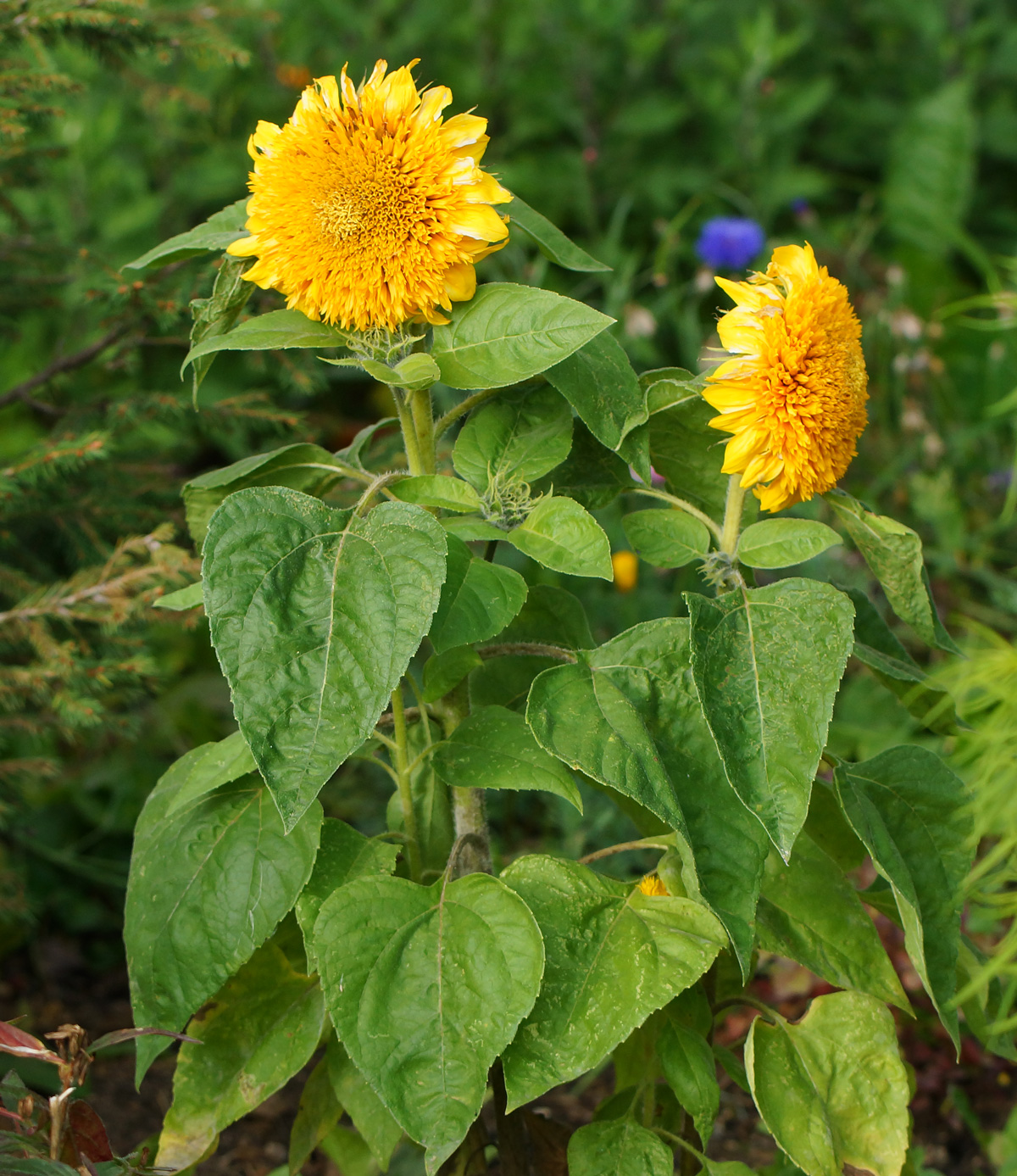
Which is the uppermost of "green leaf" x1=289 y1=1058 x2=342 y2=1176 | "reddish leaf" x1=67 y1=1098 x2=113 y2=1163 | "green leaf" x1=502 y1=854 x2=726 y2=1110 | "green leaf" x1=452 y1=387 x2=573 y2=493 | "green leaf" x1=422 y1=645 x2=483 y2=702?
"green leaf" x1=452 y1=387 x2=573 y2=493

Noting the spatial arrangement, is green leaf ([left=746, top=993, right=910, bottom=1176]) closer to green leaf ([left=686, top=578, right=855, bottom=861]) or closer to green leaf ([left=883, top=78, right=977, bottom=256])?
green leaf ([left=686, top=578, right=855, bottom=861])

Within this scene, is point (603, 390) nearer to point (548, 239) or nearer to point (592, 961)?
point (548, 239)

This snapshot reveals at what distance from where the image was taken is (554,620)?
1.10m

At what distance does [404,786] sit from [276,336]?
39 cm

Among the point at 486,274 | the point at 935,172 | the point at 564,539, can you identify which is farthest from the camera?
the point at 935,172

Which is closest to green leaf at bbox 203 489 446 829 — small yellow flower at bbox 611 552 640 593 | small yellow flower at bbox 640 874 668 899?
small yellow flower at bbox 640 874 668 899

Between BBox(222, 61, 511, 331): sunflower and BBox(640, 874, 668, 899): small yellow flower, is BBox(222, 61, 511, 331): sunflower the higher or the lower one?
the higher one

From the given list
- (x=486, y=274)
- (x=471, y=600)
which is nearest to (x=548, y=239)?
(x=471, y=600)

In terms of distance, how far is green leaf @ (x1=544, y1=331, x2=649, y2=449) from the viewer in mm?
919

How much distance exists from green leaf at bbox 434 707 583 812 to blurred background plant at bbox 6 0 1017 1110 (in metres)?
0.31

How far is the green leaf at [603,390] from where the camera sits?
3.02 ft

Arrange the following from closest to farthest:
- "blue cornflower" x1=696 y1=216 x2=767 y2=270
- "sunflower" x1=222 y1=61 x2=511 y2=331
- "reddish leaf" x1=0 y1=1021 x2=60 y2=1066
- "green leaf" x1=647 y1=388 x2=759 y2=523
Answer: "reddish leaf" x1=0 y1=1021 x2=60 y2=1066 < "sunflower" x1=222 y1=61 x2=511 y2=331 < "green leaf" x1=647 y1=388 x2=759 y2=523 < "blue cornflower" x1=696 y1=216 x2=767 y2=270

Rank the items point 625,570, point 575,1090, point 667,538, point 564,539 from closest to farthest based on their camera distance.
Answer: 1. point 564,539
2. point 667,538
3. point 575,1090
4. point 625,570

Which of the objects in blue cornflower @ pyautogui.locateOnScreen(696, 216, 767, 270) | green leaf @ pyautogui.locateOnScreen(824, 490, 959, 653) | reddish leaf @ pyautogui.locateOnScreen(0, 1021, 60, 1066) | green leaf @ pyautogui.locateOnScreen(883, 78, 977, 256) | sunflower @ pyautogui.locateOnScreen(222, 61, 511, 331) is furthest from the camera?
green leaf @ pyautogui.locateOnScreen(883, 78, 977, 256)
